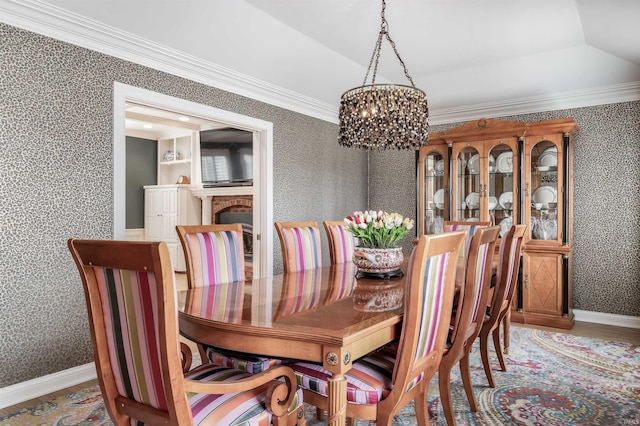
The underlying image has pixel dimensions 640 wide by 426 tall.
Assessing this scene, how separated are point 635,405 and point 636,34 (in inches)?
105

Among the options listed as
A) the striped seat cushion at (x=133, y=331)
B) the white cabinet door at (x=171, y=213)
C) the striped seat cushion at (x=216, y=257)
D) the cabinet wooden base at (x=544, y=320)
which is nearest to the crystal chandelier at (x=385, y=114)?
the striped seat cushion at (x=216, y=257)

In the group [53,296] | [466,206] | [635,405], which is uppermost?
[466,206]

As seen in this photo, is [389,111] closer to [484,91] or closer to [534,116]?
[484,91]

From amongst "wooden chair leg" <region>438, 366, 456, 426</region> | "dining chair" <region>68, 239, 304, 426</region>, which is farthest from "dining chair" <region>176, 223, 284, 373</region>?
"wooden chair leg" <region>438, 366, 456, 426</region>

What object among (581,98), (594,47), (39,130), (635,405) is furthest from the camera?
(581,98)

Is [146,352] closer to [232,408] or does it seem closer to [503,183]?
[232,408]

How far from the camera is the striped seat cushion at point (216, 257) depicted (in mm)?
2369

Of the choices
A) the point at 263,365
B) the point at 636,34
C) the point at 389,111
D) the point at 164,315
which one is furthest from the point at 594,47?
the point at 164,315

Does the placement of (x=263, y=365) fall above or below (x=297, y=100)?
below

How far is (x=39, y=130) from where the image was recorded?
8.83 ft

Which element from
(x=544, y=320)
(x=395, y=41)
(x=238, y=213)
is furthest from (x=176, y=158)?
(x=544, y=320)

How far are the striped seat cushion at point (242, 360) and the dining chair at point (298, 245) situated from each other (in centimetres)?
93

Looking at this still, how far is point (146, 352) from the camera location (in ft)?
4.07

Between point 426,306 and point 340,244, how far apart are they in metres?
1.79
